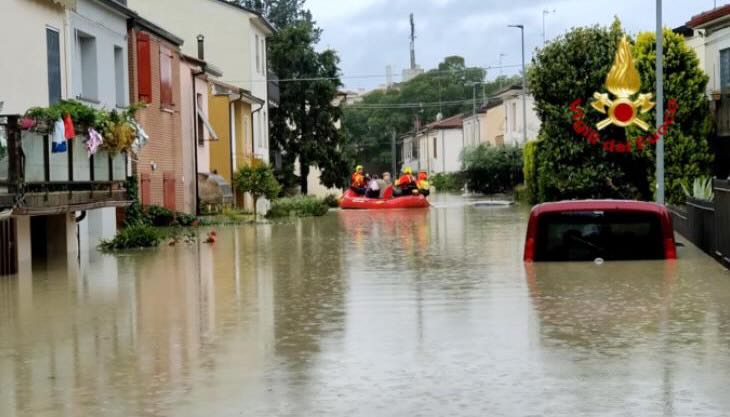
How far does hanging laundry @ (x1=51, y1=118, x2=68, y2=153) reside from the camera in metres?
20.1

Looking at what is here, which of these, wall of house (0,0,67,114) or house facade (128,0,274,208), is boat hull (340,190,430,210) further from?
wall of house (0,0,67,114)

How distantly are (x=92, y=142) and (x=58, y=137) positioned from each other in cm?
208

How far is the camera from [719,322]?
12555mm

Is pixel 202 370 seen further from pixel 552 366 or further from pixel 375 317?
pixel 375 317

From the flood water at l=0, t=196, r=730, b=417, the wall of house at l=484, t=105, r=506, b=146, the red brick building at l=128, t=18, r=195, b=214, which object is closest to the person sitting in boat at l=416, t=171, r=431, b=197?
the red brick building at l=128, t=18, r=195, b=214

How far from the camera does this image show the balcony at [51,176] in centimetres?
1836

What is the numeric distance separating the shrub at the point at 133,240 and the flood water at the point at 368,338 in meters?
4.02

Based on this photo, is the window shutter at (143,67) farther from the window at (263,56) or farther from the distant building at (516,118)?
the distant building at (516,118)

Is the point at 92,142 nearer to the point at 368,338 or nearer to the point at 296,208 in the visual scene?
the point at 368,338

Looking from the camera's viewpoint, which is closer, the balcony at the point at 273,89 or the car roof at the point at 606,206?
the car roof at the point at 606,206

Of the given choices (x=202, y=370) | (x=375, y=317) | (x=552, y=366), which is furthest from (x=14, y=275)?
(x=552, y=366)

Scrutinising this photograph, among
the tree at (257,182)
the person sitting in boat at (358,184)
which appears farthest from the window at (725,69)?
the person sitting in boat at (358,184)

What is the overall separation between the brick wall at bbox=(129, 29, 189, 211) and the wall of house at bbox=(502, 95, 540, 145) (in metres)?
36.7

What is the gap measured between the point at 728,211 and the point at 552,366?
9.18m
